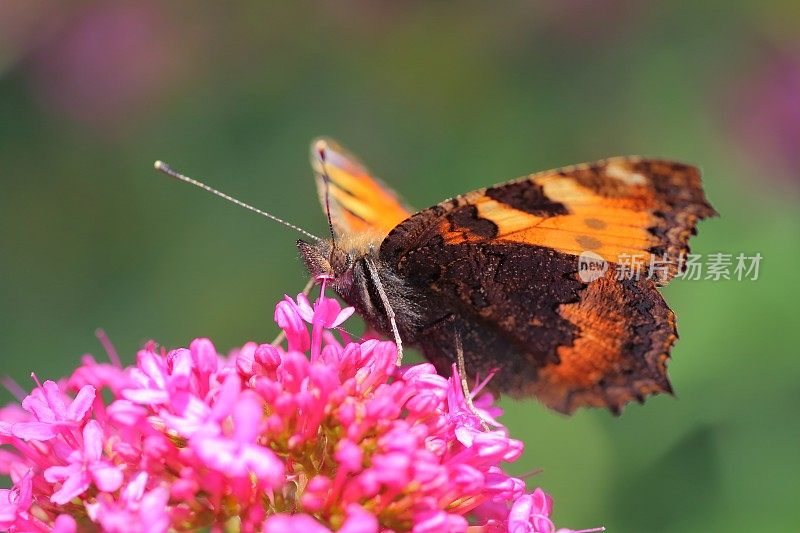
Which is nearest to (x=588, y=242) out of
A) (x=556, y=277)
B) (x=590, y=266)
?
(x=590, y=266)

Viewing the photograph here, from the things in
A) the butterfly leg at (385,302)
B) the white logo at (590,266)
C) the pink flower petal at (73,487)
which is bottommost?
the pink flower petal at (73,487)

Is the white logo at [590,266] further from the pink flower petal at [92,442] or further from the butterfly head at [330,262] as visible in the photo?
the pink flower petal at [92,442]

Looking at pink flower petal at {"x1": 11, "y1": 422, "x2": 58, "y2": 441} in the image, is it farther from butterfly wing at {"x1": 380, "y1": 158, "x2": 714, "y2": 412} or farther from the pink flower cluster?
butterfly wing at {"x1": 380, "y1": 158, "x2": 714, "y2": 412}

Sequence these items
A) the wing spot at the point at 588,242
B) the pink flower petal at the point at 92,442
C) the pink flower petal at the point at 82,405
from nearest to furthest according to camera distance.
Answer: the pink flower petal at the point at 92,442
the pink flower petal at the point at 82,405
the wing spot at the point at 588,242

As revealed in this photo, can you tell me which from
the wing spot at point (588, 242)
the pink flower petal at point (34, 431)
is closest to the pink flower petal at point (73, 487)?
the pink flower petal at point (34, 431)

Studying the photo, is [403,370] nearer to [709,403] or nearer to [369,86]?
[709,403]

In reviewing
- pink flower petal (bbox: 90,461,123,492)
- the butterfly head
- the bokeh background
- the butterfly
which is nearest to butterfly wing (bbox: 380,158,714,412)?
the butterfly
